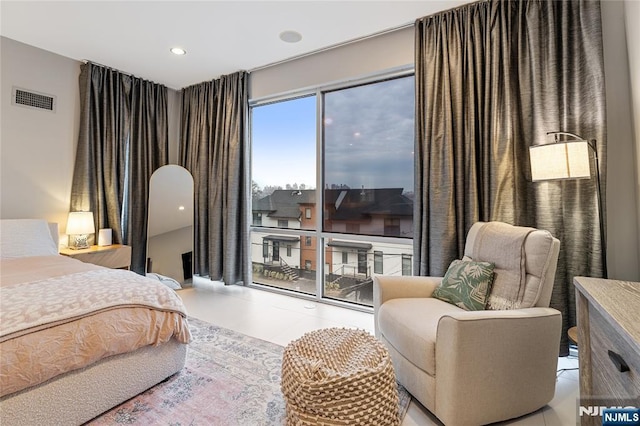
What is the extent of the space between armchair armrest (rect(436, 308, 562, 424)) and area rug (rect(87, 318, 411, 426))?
0.38 meters

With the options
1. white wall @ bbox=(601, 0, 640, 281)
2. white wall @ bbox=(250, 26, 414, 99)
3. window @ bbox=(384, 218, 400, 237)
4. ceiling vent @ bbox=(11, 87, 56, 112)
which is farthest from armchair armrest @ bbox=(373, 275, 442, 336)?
ceiling vent @ bbox=(11, 87, 56, 112)

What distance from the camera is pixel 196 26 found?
266cm

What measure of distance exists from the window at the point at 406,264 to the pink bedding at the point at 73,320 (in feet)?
6.59

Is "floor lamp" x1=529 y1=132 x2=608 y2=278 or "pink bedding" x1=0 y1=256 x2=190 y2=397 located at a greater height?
"floor lamp" x1=529 y1=132 x2=608 y2=278

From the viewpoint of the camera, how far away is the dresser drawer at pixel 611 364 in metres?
0.79

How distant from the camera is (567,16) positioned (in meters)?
2.04

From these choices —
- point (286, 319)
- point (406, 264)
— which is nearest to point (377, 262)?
point (406, 264)

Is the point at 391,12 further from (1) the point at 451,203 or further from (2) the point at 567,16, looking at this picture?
(1) the point at 451,203

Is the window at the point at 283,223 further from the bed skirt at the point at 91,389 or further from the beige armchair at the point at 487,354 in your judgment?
Result: the beige armchair at the point at 487,354

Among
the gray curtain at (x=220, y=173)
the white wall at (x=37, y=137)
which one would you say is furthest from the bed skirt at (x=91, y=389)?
the white wall at (x=37, y=137)

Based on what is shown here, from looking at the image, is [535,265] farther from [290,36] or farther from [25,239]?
[25,239]

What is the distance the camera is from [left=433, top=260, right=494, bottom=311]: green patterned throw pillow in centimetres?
180

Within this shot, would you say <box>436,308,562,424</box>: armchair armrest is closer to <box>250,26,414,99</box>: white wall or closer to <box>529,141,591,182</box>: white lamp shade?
<box>529,141,591,182</box>: white lamp shade

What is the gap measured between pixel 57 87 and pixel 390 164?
366 centimetres
